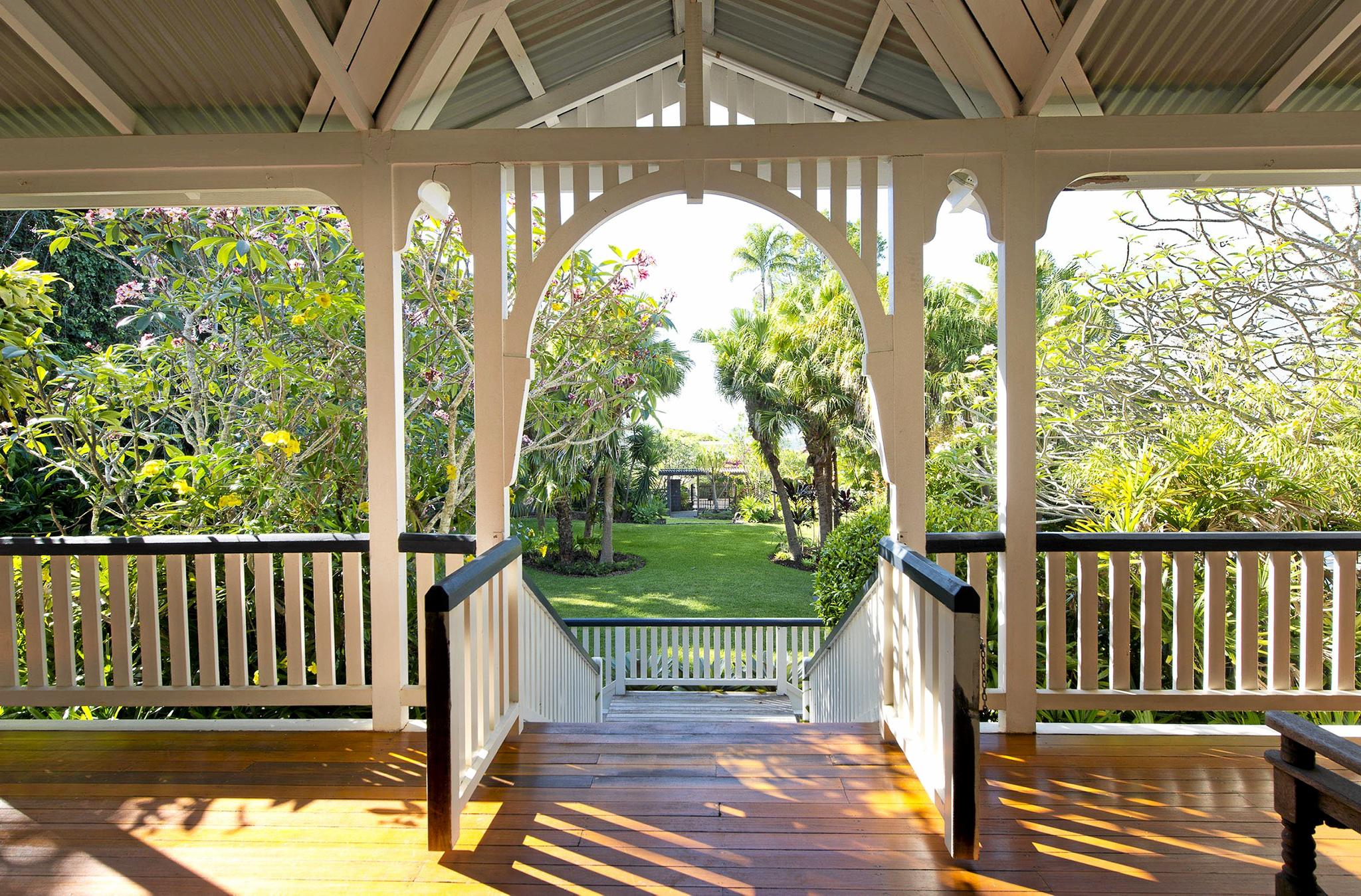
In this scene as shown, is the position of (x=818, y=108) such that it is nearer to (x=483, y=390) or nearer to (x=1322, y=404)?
(x=483, y=390)

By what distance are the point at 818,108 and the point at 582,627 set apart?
5.63 metres

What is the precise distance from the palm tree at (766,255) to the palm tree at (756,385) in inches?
86.8

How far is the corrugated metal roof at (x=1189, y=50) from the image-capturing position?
285cm

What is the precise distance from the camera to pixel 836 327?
14.4 metres

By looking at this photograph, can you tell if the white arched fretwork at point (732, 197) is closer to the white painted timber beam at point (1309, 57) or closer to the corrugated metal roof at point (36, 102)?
the white painted timber beam at point (1309, 57)

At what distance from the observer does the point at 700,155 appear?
3.19 metres

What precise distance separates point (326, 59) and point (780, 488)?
→ 1532 cm

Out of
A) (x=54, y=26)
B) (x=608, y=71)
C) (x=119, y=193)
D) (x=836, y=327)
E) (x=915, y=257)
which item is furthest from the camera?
(x=836, y=327)

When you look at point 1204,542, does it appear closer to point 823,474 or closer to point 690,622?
point 690,622

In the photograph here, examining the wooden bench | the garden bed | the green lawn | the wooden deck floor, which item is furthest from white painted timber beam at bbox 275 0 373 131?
the garden bed

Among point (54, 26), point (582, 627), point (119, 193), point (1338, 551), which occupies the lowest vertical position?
point (582, 627)

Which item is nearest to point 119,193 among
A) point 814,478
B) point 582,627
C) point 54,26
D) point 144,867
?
point 54,26

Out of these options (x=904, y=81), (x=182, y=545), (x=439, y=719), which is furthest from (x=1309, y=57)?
(x=182, y=545)

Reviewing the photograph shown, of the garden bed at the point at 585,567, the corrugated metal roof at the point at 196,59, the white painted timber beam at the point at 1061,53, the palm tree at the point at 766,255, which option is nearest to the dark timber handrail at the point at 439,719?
the corrugated metal roof at the point at 196,59
